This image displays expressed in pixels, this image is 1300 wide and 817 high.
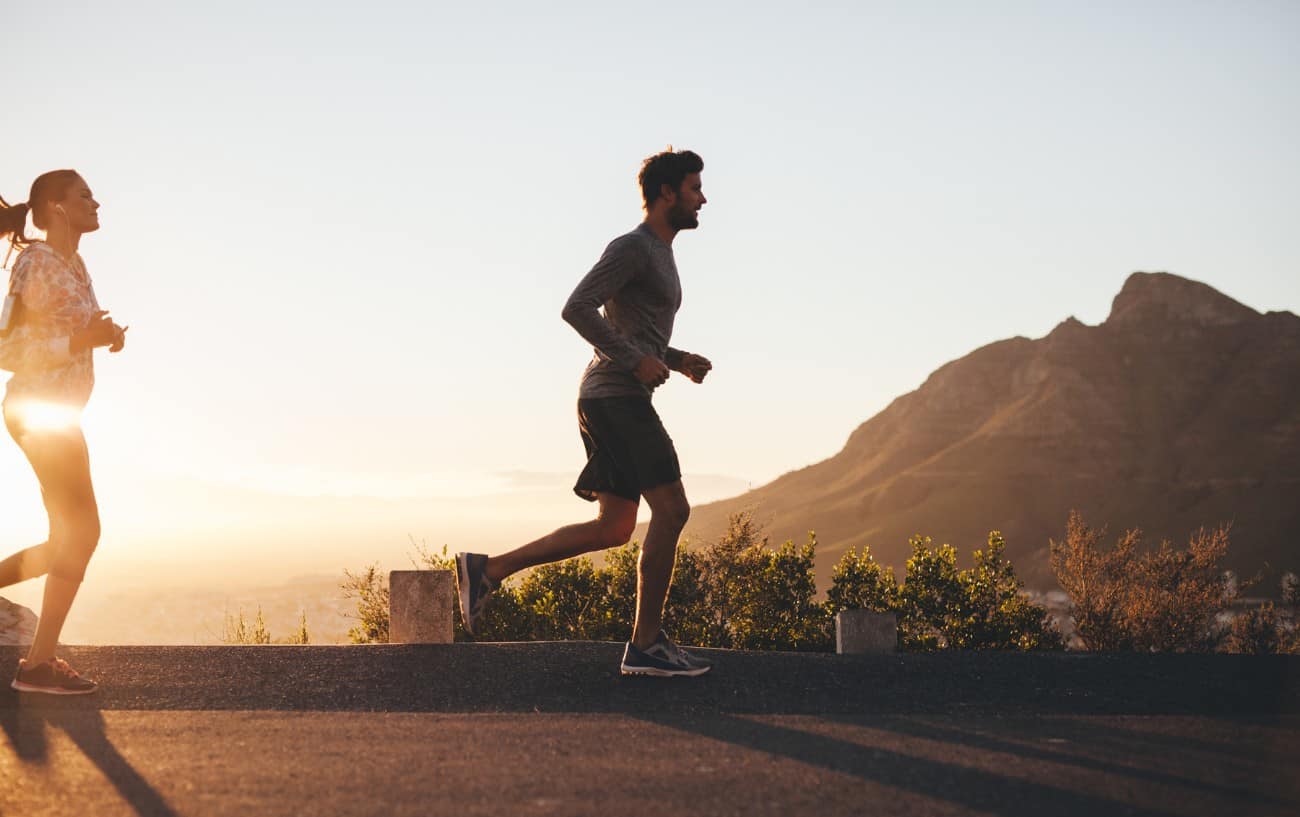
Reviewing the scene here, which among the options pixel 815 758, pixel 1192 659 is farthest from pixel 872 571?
pixel 815 758

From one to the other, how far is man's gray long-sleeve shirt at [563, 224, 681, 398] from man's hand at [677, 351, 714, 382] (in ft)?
0.76

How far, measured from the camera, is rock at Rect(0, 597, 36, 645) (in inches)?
298

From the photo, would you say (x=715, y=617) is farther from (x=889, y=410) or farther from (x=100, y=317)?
(x=889, y=410)

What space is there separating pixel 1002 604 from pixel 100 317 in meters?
9.88

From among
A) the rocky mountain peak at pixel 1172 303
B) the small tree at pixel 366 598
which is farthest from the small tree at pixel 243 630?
the rocky mountain peak at pixel 1172 303

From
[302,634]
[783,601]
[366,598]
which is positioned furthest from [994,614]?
[302,634]

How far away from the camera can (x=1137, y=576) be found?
766 inches

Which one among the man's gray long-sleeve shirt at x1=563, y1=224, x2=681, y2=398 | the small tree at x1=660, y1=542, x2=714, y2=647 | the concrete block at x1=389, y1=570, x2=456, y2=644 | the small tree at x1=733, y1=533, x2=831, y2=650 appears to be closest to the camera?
the man's gray long-sleeve shirt at x1=563, y1=224, x2=681, y2=398

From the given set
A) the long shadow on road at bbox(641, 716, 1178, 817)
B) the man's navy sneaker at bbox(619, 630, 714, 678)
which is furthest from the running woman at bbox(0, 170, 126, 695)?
the long shadow on road at bbox(641, 716, 1178, 817)

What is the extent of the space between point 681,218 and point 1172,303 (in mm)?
162336

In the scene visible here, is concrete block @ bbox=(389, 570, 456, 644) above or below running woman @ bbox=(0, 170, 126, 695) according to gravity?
below

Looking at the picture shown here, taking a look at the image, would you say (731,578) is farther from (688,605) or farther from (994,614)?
→ (994,614)

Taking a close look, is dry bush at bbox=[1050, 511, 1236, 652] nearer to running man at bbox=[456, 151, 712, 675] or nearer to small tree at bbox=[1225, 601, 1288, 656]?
small tree at bbox=[1225, 601, 1288, 656]

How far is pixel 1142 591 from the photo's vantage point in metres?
17.9
